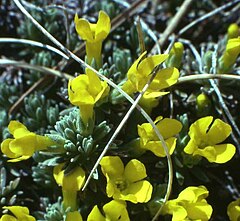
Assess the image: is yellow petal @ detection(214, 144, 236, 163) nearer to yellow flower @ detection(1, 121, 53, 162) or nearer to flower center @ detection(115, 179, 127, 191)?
flower center @ detection(115, 179, 127, 191)

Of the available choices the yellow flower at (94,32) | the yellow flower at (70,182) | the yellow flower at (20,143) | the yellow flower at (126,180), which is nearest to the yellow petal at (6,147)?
the yellow flower at (20,143)

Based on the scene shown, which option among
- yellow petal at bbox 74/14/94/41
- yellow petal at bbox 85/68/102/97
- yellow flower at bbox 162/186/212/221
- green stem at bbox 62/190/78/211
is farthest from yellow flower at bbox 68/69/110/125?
yellow flower at bbox 162/186/212/221

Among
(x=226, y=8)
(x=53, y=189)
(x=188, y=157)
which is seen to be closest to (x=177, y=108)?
(x=188, y=157)

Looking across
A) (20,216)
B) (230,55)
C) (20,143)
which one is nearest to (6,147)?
(20,143)

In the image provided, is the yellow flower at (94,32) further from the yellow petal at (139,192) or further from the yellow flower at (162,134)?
the yellow petal at (139,192)

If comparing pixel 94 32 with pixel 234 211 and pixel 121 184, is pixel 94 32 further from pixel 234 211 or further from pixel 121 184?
pixel 234 211
